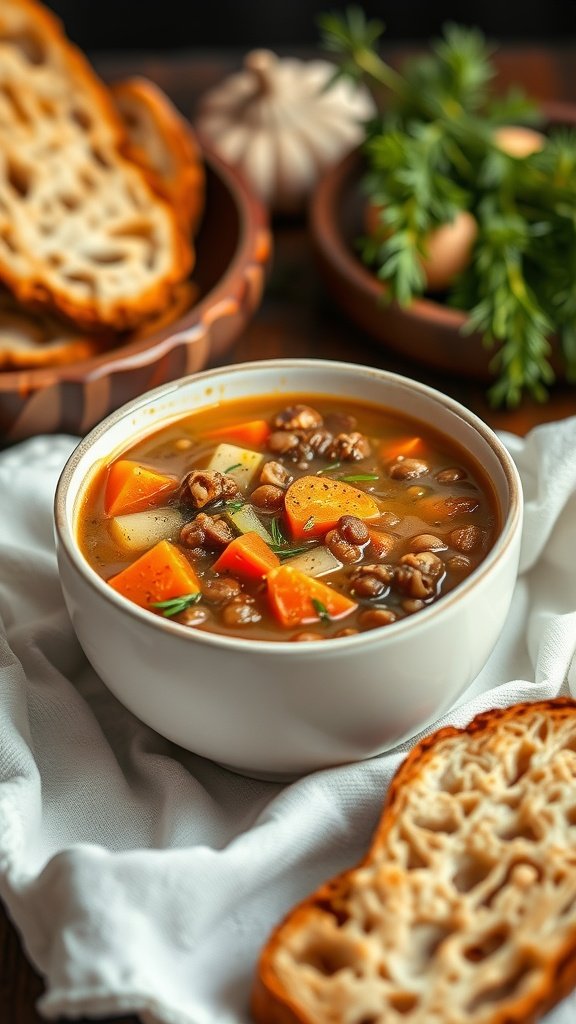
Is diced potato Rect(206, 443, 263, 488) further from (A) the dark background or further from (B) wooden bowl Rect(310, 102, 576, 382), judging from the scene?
(A) the dark background

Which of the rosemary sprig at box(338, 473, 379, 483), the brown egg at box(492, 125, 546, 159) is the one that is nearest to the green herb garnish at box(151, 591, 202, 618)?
the rosemary sprig at box(338, 473, 379, 483)

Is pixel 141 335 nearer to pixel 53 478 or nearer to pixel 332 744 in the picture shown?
pixel 53 478

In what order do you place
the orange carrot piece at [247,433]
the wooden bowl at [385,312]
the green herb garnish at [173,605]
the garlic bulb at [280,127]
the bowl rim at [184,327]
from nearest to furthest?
the green herb garnish at [173,605] → the orange carrot piece at [247,433] → the bowl rim at [184,327] → the wooden bowl at [385,312] → the garlic bulb at [280,127]

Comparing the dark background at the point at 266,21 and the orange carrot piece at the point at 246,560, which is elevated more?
the orange carrot piece at the point at 246,560

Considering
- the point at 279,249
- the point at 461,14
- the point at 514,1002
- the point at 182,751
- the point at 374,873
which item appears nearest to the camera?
the point at 514,1002

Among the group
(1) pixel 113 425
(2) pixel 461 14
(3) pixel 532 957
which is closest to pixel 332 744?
(3) pixel 532 957

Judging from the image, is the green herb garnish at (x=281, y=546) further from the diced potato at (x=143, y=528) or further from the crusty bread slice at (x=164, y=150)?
the crusty bread slice at (x=164, y=150)

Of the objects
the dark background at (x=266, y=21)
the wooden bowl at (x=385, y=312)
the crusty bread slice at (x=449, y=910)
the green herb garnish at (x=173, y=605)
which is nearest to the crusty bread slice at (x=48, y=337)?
the wooden bowl at (x=385, y=312)
